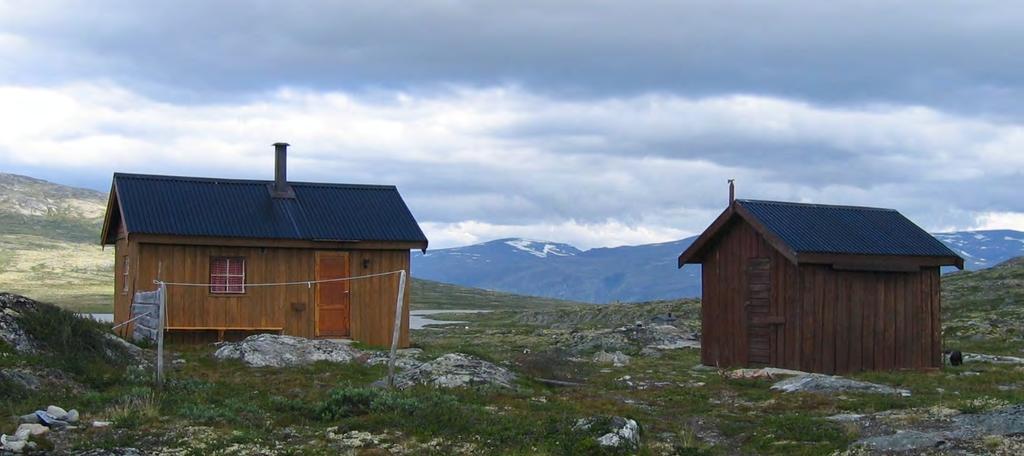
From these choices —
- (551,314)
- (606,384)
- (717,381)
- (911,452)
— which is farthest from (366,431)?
(551,314)

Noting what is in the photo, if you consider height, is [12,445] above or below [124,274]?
below

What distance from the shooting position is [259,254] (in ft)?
103

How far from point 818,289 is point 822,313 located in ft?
2.07

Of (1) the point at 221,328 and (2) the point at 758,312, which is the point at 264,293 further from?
(2) the point at 758,312

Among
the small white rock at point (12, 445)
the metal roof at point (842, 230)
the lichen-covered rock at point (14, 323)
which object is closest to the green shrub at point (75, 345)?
the lichen-covered rock at point (14, 323)

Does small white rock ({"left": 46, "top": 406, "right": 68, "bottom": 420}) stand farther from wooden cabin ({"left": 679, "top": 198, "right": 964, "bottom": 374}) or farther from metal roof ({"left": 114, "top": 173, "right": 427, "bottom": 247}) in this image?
wooden cabin ({"left": 679, "top": 198, "right": 964, "bottom": 374})

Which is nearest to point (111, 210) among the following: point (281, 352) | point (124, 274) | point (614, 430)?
point (124, 274)

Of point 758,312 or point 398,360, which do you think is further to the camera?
point 758,312

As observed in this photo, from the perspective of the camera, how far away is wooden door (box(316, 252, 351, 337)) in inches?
1268

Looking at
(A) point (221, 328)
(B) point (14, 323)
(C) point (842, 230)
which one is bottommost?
(A) point (221, 328)

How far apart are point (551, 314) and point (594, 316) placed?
426 inches

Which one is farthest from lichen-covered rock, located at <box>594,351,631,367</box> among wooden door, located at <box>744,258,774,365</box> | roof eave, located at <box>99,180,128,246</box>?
roof eave, located at <box>99,180,128,246</box>

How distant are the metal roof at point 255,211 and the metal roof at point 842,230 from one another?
10615 mm

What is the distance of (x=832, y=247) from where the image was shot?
27.2 metres
